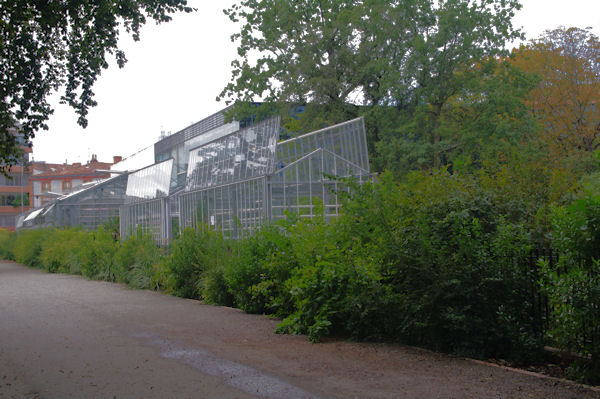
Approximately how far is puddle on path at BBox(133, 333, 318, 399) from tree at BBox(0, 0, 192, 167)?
17.9ft

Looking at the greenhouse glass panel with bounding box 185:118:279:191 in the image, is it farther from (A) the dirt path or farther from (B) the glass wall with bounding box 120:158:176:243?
(A) the dirt path

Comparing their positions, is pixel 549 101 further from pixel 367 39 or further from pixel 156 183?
pixel 156 183

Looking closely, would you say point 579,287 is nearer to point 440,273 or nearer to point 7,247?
point 440,273

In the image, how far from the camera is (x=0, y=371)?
673 cm

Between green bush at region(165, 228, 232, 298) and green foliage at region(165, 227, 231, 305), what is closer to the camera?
green foliage at region(165, 227, 231, 305)

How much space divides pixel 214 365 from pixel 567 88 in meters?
30.6

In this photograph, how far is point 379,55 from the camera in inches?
1185

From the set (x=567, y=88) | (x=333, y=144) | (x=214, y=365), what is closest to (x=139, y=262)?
(x=333, y=144)

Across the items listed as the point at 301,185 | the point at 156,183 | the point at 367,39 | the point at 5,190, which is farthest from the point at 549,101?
the point at 5,190

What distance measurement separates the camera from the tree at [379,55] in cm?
2798

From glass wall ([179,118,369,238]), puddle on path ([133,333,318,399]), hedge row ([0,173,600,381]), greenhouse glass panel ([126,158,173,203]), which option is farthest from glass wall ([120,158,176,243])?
puddle on path ([133,333,318,399])

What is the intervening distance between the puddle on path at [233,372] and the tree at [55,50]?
5467 mm

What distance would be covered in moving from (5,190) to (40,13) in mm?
92116

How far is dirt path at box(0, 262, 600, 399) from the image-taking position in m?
5.64
